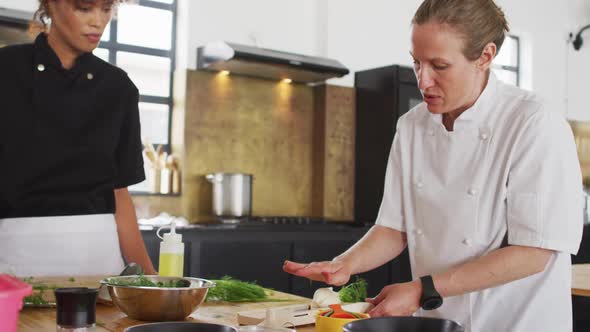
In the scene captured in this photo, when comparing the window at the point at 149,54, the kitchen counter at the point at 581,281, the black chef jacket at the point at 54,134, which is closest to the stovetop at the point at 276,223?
the window at the point at 149,54

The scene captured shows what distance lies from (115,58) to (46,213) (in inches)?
128

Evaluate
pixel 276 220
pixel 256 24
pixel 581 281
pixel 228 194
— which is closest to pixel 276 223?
pixel 276 220

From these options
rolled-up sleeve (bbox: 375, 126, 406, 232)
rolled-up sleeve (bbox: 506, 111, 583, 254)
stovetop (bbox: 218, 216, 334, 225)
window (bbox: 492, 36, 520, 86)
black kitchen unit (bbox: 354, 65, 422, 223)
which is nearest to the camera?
rolled-up sleeve (bbox: 506, 111, 583, 254)

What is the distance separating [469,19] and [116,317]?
1.07 m

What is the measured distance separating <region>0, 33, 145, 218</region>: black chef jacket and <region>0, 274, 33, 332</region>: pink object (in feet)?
3.58

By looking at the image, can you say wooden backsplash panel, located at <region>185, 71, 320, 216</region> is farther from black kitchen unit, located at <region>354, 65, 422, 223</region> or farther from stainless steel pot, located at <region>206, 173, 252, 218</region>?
black kitchen unit, located at <region>354, 65, 422, 223</region>

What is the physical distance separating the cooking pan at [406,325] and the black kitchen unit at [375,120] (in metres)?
4.54

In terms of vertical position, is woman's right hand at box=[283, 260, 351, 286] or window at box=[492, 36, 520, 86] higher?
window at box=[492, 36, 520, 86]

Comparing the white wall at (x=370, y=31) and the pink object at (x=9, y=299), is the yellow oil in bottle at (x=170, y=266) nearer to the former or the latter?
the pink object at (x=9, y=299)

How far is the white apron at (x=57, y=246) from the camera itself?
2006 mm

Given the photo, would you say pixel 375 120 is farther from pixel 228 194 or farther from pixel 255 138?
pixel 228 194

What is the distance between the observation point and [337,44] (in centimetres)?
592

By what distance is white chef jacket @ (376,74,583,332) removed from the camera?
167 cm

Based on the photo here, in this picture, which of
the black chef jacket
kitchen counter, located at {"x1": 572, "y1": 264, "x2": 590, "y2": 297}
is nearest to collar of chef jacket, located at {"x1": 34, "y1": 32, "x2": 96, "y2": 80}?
the black chef jacket
